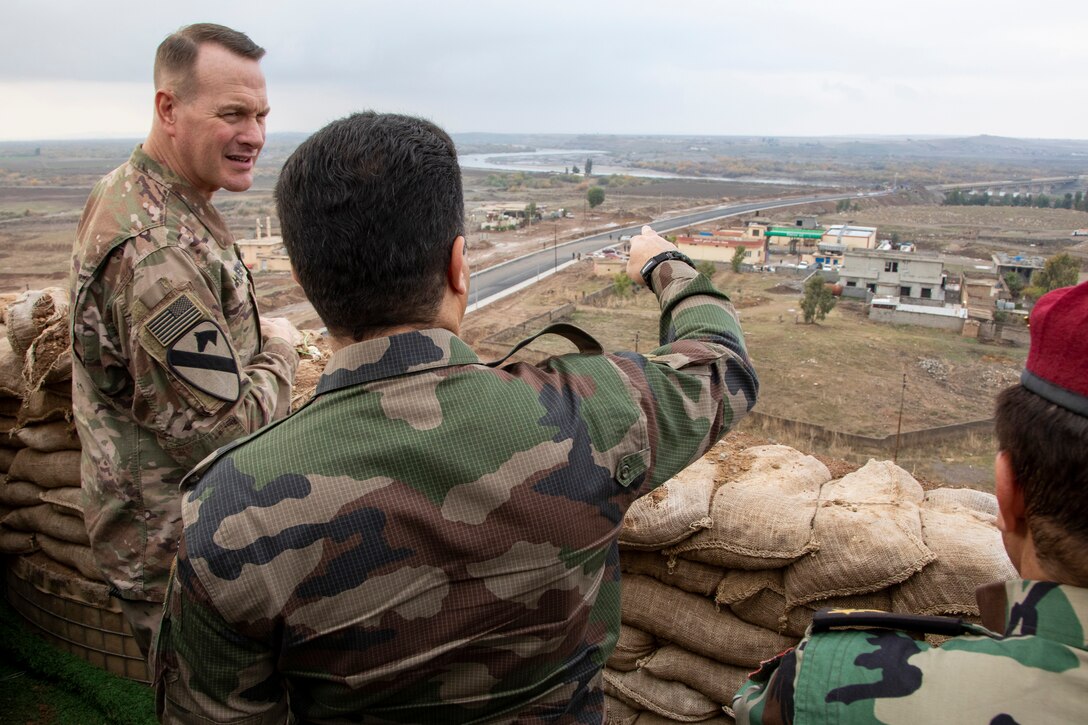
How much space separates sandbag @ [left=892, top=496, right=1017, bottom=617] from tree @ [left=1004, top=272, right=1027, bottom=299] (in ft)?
44.7

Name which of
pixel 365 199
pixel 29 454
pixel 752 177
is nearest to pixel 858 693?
pixel 365 199

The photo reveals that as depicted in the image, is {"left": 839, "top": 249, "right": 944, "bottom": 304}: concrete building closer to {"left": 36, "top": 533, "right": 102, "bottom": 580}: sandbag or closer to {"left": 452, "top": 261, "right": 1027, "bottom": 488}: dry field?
{"left": 452, "top": 261, "right": 1027, "bottom": 488}: dry field

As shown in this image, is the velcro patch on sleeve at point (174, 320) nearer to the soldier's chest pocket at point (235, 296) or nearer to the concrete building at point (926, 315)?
the soldier's chest pocket at point (235, 296)

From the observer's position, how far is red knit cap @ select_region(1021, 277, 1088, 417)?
84cm

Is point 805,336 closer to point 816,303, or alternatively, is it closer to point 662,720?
point 816,303

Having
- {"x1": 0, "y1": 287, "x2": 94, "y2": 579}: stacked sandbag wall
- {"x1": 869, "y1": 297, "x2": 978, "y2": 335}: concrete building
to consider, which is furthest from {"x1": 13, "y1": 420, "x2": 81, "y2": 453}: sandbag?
{"x1": 869, "y1": 297, "x2": 978, "y2": 335}: concrete building

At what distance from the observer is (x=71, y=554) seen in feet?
10.1

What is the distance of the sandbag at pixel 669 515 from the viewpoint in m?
2.26

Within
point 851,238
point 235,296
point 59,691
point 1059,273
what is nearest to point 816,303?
Answer: point 1059,273

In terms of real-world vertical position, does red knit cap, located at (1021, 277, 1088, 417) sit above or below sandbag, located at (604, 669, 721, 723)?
above

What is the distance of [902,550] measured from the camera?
2006 mm

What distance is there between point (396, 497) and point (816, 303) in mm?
15586

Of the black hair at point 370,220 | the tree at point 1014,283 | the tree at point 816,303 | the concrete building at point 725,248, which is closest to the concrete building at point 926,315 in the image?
the tree at point 1014,283

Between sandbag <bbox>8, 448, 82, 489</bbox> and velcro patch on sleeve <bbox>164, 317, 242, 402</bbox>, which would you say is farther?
sandbag <bbox>8, 448, 82, 489</bbox>
